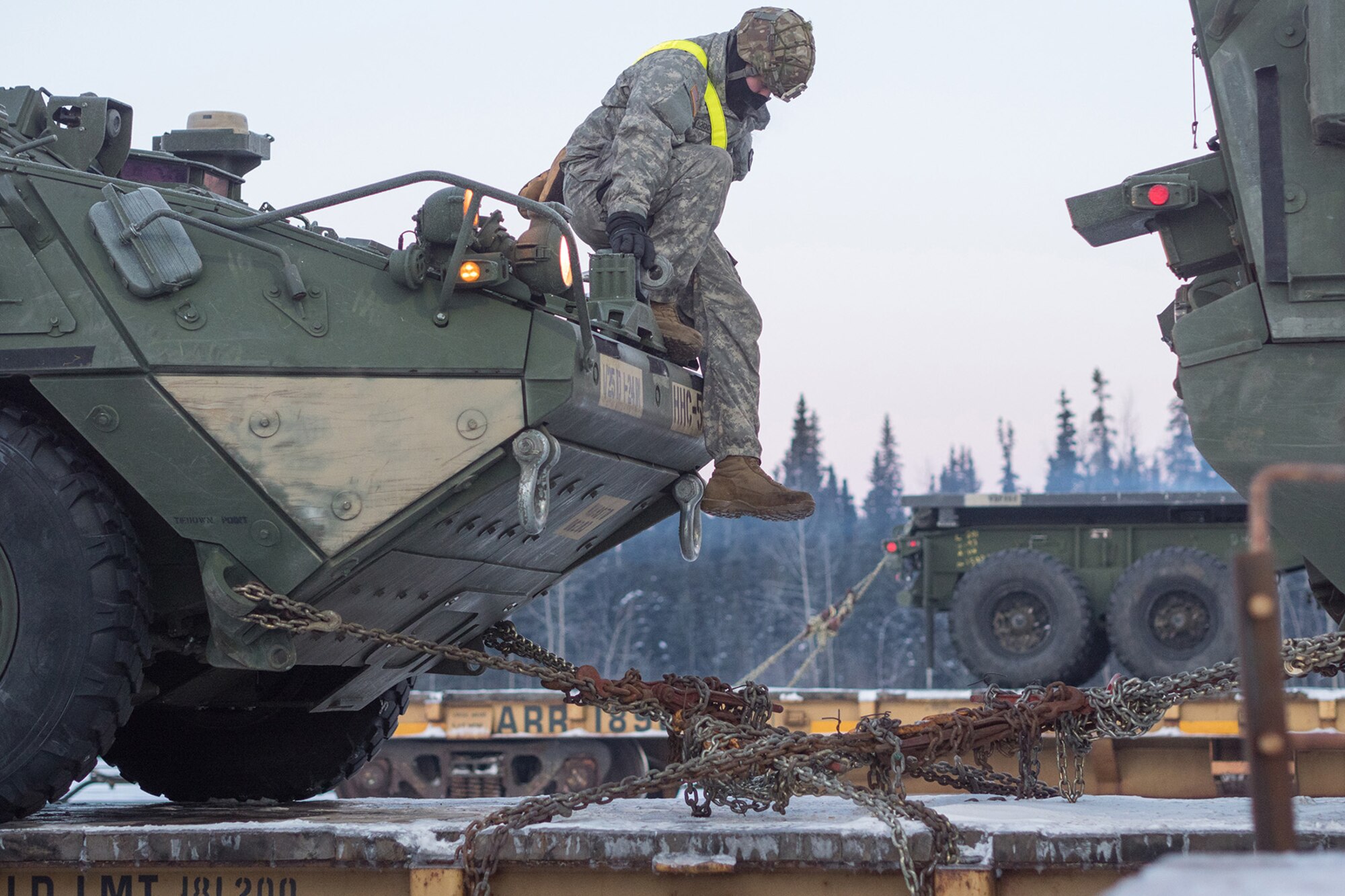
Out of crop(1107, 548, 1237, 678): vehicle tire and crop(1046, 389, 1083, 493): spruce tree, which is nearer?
crop(1107, 548, 1237, 678): vehicle tire

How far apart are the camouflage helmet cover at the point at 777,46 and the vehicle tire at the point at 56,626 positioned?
2742 mm

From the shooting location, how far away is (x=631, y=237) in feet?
18.0

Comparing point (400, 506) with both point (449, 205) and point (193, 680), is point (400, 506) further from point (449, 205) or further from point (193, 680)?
point (193, 680)

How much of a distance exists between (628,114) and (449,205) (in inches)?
50.5

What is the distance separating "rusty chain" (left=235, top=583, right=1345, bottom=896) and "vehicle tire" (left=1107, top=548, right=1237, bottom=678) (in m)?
11.2

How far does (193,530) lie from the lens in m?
4.71

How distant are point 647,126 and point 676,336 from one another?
2.46 ft

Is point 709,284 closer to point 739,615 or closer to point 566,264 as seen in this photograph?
point 566,264

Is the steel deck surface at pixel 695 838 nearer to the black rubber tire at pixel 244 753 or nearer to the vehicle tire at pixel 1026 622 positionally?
the black rubber tire at pixel 244 753

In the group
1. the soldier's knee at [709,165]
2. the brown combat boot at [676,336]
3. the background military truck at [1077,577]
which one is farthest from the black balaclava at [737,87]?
the background military truck at [1077,577]

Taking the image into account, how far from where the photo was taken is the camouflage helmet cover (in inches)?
232

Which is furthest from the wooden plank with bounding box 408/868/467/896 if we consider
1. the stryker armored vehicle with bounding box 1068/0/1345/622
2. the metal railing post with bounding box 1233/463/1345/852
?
the stryker armored vehicle with bounding box 1068/0/1345/622

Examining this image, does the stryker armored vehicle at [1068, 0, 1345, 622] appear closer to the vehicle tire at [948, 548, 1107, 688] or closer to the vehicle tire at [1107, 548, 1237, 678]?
the vehicle tire at [1107, 548, 1237, 678]

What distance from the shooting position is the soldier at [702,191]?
18.2 ft
